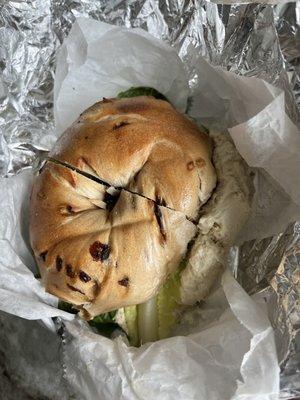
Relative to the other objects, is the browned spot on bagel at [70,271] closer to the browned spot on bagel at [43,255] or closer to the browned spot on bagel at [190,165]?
the browned spot on bagel at [43,255]

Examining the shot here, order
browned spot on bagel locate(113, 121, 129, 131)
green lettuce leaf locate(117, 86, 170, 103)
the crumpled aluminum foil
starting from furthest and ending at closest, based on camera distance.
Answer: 1. green lettuce leaf locate(117, 86, 170, 103)
2. browned spot on bagel locate(113, 121, 129, 131)
3. the crumpled aluminum foil

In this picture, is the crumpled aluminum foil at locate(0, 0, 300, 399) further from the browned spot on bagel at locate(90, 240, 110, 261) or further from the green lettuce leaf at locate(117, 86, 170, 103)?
the browned spot on bagel at locate(90, 240, 110, 261)

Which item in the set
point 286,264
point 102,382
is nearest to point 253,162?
point 286,264

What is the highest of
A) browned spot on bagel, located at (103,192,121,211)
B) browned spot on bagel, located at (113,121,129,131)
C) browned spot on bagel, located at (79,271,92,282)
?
browned spot on bagel, located at (113,121,129,131)

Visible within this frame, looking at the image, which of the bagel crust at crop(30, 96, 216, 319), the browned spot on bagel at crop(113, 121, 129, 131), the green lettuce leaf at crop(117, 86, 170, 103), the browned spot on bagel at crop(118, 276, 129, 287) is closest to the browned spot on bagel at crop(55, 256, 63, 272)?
the bagel crust at crop(30, 96, 216, 319)

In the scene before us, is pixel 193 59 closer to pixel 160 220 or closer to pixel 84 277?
pixel 160 220

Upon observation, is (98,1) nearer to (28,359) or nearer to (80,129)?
(80,129)
